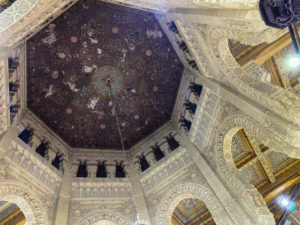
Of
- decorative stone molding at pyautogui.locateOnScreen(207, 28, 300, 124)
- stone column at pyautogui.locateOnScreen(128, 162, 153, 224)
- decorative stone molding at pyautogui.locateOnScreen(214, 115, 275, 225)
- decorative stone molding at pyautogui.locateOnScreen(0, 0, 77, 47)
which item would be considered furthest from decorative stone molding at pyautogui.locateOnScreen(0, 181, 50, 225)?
decorative stone molding at pyautogui.locateOnScreen(207, 28, 300, 124)

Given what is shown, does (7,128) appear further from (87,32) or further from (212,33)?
(212,33)

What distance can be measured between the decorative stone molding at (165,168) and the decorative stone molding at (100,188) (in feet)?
2.42

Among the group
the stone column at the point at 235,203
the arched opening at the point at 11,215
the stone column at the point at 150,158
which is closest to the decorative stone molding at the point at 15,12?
the arched opening at the point at 11,215

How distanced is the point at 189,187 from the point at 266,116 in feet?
13.6

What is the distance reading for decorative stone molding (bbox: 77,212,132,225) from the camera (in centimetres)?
844

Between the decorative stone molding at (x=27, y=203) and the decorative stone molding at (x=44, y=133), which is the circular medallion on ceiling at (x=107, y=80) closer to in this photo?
the decorative stone molding at (x=44, y=133)

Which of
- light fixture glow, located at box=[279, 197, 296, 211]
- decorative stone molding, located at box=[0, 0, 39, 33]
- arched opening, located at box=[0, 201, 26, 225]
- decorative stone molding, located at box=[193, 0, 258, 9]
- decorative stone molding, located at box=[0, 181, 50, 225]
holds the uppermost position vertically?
decorative stone molding, located at box=[0, 0, 39, 33]

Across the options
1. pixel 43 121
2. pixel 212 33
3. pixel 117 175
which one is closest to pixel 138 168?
pixel 117 175

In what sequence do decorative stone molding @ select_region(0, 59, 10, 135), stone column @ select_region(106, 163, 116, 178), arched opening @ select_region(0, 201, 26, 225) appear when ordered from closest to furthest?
decorative stone molding @ select_region(0, 59, 10, 135)
arched opening @ select_region(0, 201, 26, 225)
stone column @ select_region(106, 163, 116, 178)

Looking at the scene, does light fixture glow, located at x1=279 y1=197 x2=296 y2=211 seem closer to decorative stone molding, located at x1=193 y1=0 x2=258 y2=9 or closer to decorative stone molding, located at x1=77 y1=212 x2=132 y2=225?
decorative stone molding, located at x1=193 y1=0 x2=258 y2=9

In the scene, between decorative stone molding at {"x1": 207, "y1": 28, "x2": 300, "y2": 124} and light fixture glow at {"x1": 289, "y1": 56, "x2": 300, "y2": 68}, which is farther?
light fixture glow at {"x1": 289, "y1": 56, "x2": 300, "y2": 68}

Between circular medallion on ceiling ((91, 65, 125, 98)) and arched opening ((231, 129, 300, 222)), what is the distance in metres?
5.52

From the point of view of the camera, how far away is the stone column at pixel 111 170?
1026 cm

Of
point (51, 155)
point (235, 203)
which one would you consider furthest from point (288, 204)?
point (51, 155)
